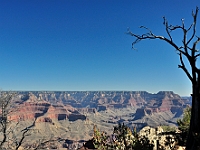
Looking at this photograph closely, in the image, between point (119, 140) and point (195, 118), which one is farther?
point (119, 140)

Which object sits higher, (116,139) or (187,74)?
(187,74)

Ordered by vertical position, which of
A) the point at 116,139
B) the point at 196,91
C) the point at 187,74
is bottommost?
the point at 116,139

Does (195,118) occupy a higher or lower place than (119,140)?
higher

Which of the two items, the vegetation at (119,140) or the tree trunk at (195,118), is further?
the vegetation at (119,140)

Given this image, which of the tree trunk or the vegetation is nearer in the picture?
the tree trunk

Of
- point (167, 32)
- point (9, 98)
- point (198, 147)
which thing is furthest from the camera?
point (9, 98)

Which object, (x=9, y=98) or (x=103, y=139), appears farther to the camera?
(x=9, y=98)

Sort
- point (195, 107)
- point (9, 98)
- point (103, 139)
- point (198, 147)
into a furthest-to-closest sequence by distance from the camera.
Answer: point (9, 98) → point (103, 139) → point (195, 107) → point (198, 147)

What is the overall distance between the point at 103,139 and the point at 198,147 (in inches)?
211

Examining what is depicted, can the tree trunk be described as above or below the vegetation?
above

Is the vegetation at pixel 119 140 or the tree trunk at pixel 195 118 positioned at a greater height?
the tree trunk at pixel 195 118

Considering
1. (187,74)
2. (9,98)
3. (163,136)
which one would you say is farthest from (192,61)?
(9,98)

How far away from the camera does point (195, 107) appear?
38.4 ft

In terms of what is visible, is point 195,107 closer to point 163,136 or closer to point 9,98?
point 163,136
